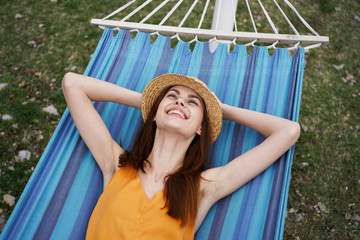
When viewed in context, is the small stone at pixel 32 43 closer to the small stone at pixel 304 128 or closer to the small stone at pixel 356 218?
the small stone at pixel 304 128

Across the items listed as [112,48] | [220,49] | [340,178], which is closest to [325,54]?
[340,178]

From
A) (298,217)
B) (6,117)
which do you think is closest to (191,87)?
(298,217)

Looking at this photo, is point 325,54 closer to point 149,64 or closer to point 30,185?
point 149,64

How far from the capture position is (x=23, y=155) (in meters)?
3.10

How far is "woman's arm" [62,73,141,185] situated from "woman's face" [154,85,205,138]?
0.35m

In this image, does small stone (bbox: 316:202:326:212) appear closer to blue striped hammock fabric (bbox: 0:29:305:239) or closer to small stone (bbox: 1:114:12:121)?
blue striped hammock fabric (bbox: 0:29:305:239)

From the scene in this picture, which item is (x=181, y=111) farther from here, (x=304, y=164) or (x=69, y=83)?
(x=304, y=164)

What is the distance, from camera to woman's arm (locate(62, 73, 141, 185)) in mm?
1991

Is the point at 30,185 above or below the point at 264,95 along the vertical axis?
below

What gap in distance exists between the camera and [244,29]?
4570 millimetres

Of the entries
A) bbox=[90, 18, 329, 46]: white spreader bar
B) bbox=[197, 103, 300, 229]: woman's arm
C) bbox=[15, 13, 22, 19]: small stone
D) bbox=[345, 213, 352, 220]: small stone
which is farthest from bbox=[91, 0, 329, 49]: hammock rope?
bbox=[15, 13, 22, 19]: small stone

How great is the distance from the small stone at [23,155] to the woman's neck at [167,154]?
185cm

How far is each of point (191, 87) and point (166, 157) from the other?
537mm

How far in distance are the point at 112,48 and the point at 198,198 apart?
5.58 ft
